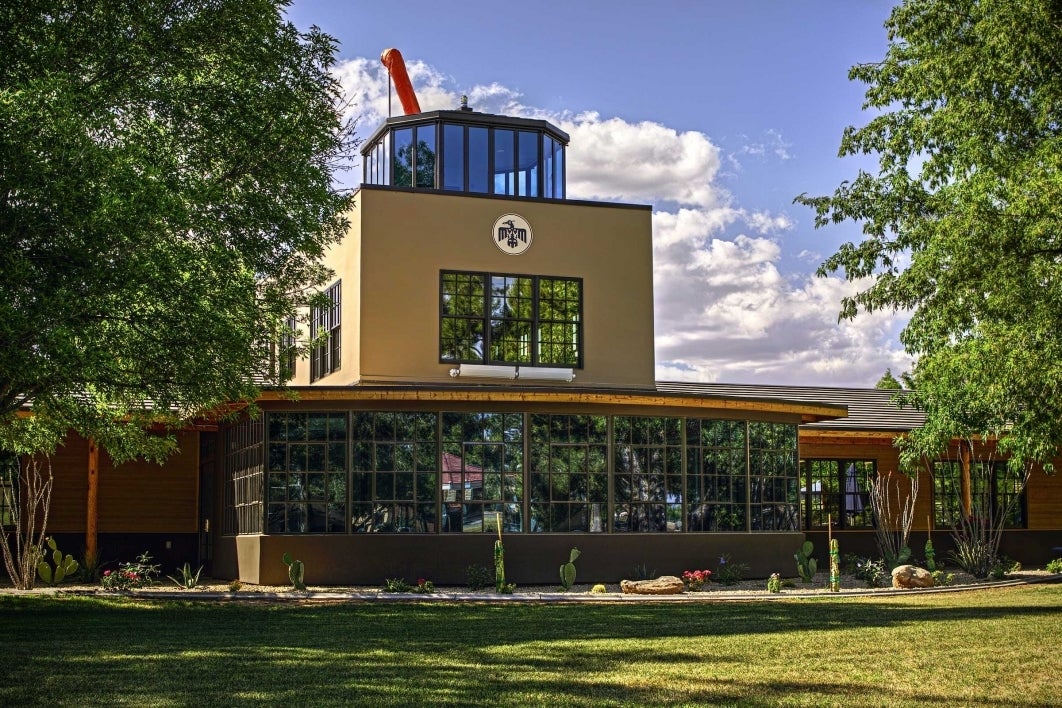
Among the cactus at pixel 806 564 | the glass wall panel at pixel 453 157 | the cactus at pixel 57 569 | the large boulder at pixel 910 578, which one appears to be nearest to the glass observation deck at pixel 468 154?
the glass wall panel at pixel 453 157

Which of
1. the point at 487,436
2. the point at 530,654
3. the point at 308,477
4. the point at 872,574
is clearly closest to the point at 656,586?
the point at 487,436

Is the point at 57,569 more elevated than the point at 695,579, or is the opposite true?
the point at 57,569

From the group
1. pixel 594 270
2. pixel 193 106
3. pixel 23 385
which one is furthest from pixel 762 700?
pixel 594 270

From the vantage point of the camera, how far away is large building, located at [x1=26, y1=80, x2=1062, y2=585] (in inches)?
798

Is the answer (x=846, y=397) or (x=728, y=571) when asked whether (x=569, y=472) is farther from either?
(x=846, y=397)

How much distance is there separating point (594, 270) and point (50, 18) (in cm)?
1203

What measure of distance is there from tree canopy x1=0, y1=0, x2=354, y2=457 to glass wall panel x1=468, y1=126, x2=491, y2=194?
548cm

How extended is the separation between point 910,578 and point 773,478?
10.3 feet

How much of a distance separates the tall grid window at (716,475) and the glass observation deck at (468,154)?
5.83 m

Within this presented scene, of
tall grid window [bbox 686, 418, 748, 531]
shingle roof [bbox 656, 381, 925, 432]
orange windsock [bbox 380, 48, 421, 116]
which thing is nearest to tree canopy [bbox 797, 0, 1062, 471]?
tall grid window [bbox 686, 418, 748, 531]

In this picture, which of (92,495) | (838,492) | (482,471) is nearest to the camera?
(482,471)

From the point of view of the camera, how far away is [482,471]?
20.6 m

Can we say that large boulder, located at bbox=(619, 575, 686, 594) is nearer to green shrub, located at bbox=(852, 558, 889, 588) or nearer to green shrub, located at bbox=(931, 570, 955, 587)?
green shrub, located at bbox=(852, 558, 889, 588)

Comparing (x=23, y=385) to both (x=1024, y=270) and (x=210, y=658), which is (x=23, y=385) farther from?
(x=1024, y=270)
